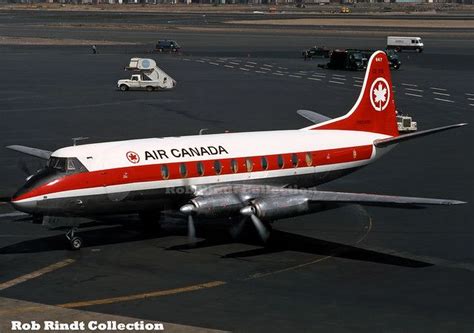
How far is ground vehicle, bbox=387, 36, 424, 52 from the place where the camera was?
15925 centimetres

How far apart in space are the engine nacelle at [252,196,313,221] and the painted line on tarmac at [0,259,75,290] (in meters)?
7.69

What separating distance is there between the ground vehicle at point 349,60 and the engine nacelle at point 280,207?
8717cm

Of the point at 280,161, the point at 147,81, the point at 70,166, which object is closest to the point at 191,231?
the point at 70,166

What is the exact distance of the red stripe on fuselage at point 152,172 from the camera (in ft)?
119

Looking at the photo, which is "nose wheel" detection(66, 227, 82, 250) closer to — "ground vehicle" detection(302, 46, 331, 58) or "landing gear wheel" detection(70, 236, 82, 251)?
"landing gear wheel" detection(70, 236, 82, 251)

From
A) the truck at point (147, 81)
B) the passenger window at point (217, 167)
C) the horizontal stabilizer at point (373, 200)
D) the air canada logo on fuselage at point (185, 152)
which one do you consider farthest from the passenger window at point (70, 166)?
the truck at point (147, 81)

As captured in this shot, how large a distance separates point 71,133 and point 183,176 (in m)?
32.8

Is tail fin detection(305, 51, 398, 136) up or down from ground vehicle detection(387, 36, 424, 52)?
up

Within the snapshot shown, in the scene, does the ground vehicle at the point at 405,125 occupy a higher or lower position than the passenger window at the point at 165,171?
lower

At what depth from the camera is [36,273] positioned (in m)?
34.5

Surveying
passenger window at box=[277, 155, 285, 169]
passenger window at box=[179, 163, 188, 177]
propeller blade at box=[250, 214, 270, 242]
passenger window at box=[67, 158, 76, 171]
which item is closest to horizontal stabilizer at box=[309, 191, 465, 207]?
propeller blade at box=[250, 214, 270, 242]

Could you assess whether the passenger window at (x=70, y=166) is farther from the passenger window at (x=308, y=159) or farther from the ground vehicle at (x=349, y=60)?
the ground vehicle at (x=349, y=60)

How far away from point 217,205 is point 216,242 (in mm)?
3486

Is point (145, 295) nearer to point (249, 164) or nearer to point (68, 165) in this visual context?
point (68, 165)
